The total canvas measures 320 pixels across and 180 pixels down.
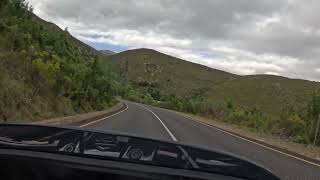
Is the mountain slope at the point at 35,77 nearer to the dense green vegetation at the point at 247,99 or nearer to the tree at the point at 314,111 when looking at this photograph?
the dense green vegetation at the point at 247,99

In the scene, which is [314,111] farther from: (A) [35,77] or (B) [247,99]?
(B) [247,99]

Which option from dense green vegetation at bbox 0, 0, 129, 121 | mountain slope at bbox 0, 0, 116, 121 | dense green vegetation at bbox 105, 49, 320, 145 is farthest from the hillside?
mountain slope at bbox 0, 0, 116, 121

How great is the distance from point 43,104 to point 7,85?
4431mm

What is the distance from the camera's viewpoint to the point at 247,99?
142 metres

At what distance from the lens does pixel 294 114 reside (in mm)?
37906

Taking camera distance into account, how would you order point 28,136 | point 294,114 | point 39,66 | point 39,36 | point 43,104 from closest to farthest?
1. point 28,136
2. point 43,104
3. point 39,66
4. point 294,114
5. point 39,36

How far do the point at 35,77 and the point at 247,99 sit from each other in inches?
4578

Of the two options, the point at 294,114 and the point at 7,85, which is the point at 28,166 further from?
the point at 294,114

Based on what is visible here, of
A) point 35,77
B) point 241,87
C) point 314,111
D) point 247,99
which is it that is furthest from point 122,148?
point 241,87

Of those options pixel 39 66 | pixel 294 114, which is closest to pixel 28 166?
pixel 39 66

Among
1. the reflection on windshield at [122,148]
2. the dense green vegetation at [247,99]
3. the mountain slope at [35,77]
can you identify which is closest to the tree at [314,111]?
the dense green vegetation at [247,99]

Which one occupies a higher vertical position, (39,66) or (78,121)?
(39,66)

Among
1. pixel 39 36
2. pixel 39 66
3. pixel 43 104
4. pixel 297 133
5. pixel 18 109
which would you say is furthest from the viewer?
pixel 39 36

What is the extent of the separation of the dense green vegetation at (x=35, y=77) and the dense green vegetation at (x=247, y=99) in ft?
39.8
